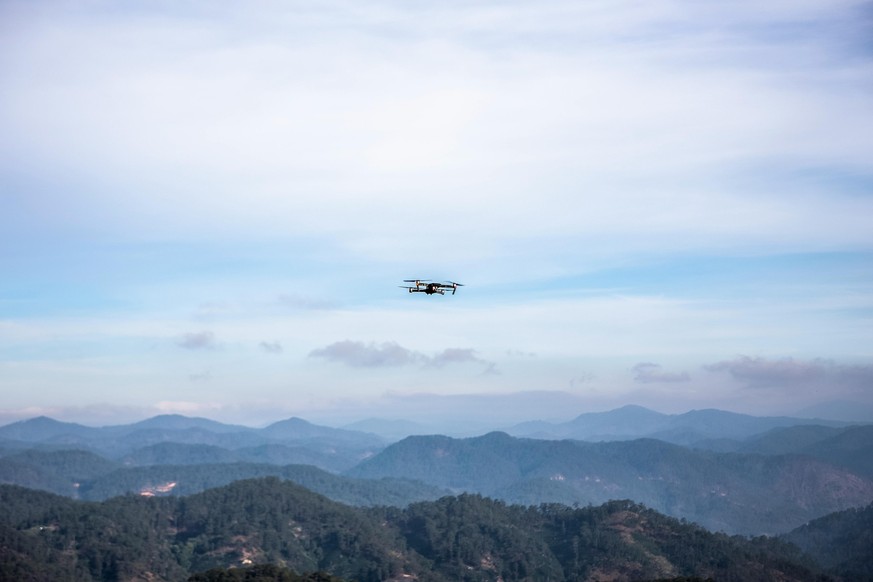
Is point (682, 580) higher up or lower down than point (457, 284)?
lower down

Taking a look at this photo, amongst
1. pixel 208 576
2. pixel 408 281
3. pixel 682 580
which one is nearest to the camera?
pixel 408 281

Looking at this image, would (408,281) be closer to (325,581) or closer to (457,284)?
(457,284)

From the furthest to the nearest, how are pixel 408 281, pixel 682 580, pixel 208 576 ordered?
pixel 682 580 → pixel 208 576 → pixel 408 281

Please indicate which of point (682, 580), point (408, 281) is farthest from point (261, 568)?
point (408, 281)

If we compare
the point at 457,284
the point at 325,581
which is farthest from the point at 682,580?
the point at 457,284

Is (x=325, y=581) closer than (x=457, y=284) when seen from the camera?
No

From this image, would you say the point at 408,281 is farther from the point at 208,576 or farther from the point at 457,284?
the point at 208,576

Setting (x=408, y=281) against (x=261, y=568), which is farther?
(x=261, y=568)

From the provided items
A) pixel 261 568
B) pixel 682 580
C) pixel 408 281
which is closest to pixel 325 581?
pixel 261 568
